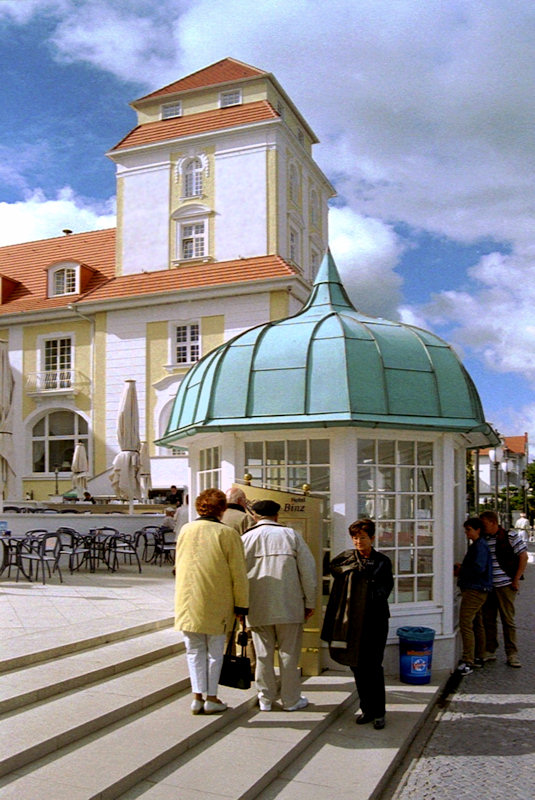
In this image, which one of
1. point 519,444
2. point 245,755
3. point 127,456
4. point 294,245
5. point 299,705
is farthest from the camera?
point 519,444

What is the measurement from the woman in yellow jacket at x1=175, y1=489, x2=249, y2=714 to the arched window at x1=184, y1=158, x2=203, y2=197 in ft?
100

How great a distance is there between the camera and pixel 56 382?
36750mm

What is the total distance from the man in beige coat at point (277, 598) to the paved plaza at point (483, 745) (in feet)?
4.33

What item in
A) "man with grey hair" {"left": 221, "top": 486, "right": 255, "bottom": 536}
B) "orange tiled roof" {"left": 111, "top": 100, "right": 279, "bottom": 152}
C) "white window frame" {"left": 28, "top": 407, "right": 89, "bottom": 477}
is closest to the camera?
"man with grey hair" {"left": 221, "top": 486, "right": 255, "bottom": 536}

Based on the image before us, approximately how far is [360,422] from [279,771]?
3550 mm

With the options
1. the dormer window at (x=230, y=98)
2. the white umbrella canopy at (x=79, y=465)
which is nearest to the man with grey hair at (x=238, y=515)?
the white umbrella canopy at (x=79, y=465)

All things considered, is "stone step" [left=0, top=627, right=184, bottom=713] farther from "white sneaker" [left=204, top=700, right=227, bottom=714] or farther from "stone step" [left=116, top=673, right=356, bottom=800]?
"stone step" [left=116, top=673, right=356, bottom=800]

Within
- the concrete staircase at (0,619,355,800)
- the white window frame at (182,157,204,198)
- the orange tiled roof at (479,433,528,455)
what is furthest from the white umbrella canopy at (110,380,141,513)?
the orange tiled roof at (479,433,528,455)

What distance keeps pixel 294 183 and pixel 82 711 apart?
107 feet

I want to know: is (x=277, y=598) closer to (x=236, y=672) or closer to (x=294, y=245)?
(x=236, y=672)

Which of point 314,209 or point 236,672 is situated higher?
point 314,209

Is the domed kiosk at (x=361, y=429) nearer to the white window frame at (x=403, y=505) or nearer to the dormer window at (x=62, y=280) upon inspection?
the white window frame at (x=403, y=505)

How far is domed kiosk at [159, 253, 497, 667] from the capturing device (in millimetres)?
8461

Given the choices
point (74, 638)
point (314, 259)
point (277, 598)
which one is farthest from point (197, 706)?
point (314, 259)
